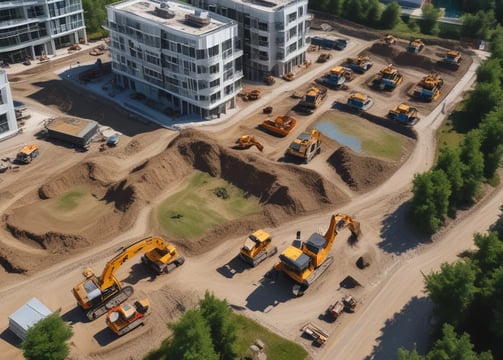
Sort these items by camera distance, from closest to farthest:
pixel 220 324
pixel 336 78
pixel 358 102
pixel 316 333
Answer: pixel 220 324
pixel 316 333
pixel 358 102
pixel 336 78

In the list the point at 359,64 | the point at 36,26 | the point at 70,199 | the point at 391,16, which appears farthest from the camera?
the point at 391,16

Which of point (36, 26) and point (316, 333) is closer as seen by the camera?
point (316, 333)

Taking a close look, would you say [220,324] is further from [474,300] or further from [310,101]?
[310,101]

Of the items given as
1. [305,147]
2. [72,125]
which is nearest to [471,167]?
[305,147]

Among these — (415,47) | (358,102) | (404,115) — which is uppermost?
(415,47)

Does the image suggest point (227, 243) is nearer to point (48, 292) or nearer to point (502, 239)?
point (48, 292)

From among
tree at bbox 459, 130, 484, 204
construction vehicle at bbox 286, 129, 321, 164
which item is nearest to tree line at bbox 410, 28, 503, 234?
tree at bbox 459, 130, 484, 204

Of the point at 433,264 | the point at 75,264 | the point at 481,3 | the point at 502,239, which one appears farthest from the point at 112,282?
the point at 481,3

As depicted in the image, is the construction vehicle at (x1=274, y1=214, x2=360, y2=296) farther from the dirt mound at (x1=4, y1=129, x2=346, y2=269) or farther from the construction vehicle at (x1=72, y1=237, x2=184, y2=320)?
the construction vehicle at (x1=72, y1=237, x2=184, y2=320)
